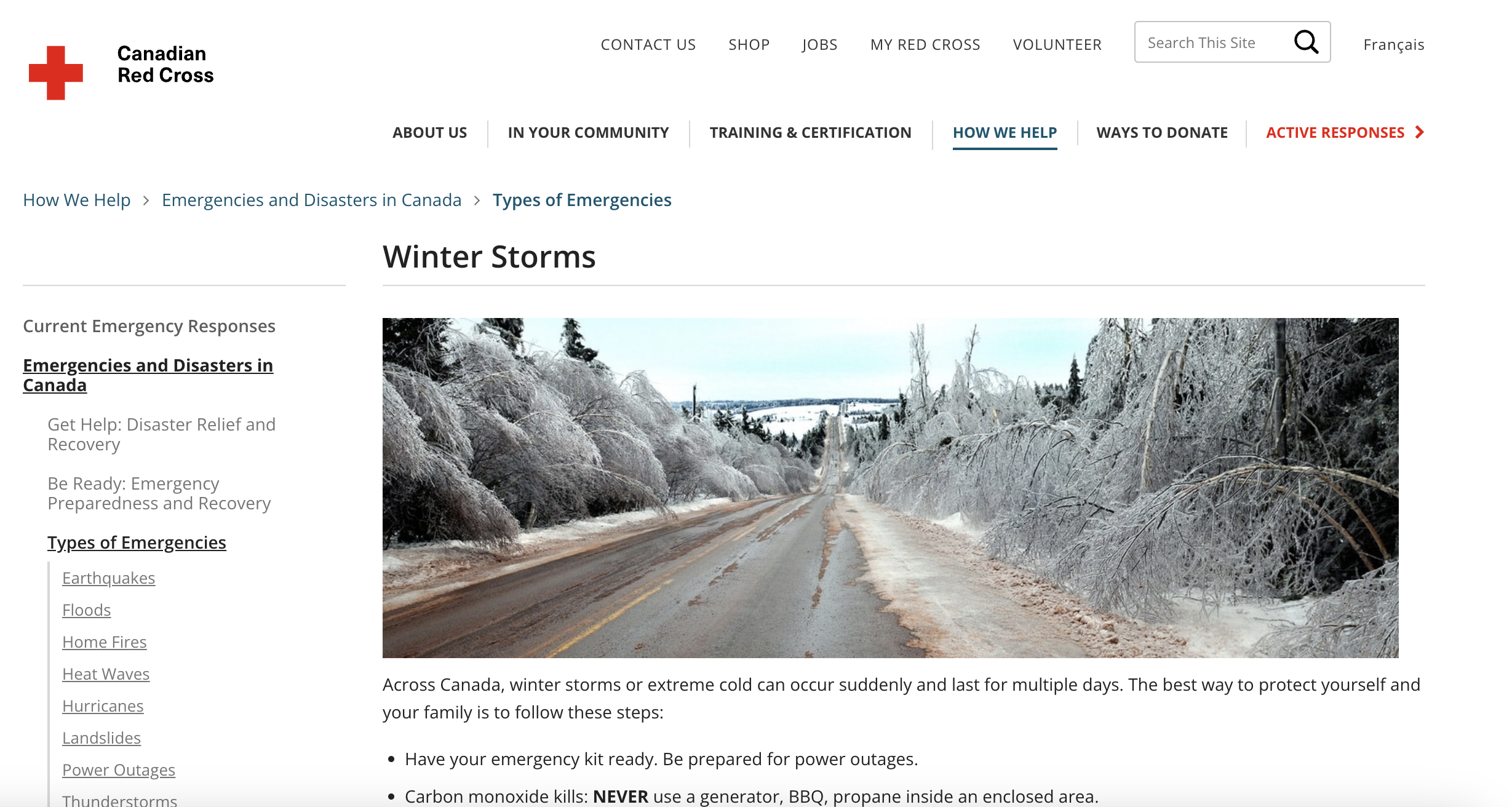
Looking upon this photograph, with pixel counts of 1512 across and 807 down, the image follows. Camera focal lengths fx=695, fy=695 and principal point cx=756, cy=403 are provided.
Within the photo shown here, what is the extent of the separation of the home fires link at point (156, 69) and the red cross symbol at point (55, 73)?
209 mm

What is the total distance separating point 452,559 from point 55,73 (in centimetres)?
747

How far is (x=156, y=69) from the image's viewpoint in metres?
3.68

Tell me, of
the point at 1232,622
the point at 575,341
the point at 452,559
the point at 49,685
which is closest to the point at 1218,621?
the point at 1232,622

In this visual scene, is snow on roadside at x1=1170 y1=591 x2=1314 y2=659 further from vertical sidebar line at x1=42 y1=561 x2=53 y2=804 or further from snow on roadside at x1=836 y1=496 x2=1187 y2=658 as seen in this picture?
vertical sidebar line at x1=42 y1=561 x2=53 y2=804

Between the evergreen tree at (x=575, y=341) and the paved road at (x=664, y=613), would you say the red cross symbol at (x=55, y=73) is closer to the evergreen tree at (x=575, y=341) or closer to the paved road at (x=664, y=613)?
the paved road at (x=664, y=613)

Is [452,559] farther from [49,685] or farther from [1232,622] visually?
[1232,622]

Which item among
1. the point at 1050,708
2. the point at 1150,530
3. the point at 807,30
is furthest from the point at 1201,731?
the point at 807,30

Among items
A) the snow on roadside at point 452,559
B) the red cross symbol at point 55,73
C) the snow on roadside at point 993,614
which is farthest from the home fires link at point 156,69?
the snow on roadside at point 993,614

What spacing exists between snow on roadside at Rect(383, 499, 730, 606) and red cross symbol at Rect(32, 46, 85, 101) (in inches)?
190

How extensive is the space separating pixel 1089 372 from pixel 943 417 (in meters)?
12.8

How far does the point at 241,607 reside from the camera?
354 cm

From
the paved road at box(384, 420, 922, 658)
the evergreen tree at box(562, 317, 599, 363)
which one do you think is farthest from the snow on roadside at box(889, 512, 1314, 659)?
the evergreen tree at box(562, 317, 599, 363)

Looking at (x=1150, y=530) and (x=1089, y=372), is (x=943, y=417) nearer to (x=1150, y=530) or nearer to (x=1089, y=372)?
(x=1089, y=372)

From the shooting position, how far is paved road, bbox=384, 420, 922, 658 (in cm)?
512
